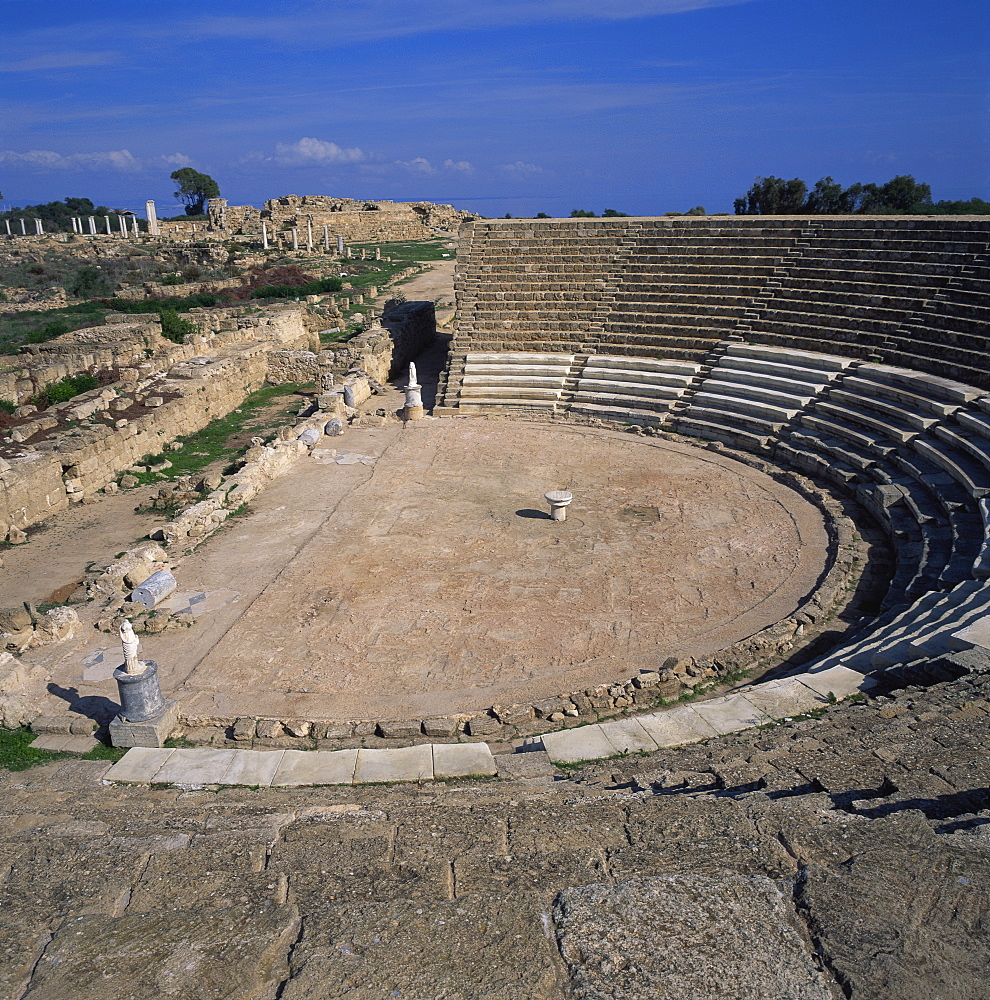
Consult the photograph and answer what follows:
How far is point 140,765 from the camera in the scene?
24.0ft

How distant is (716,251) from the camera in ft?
69.3

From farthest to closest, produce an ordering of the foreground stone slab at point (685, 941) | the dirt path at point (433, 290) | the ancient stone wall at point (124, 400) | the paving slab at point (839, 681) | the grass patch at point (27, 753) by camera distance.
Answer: the dirt path at point (433, 290) → the ancient stone wall at point (124, 400) → the paving slab at point (839, 681) → the grass patch at point (27, 753) → the foreground stone slab at point (685, 941)

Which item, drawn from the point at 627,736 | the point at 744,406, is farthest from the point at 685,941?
the point at 744,406

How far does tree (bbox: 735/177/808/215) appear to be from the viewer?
35219 millimetres

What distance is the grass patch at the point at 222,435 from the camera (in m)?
16.6

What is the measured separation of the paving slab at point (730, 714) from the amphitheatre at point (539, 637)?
4 centimetres

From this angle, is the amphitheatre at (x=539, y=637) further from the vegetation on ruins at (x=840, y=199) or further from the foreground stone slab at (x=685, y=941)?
the vegetation on ruins at (x=840, y=199)

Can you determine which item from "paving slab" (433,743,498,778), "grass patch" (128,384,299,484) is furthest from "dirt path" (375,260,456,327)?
"paving slab" (433,743,498,778)

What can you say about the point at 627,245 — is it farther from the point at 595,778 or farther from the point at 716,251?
the point at 595,778

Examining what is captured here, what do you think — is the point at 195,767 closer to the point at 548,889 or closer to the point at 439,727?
the point at 439,727

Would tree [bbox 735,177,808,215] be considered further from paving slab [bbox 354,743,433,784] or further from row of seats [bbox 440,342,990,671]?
paving slab [bbox 354,743,433,784]

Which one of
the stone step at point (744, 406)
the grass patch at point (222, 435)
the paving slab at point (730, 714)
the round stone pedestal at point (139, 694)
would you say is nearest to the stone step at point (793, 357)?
the stone step at point (744, 406)

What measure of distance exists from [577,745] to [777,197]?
3459cm

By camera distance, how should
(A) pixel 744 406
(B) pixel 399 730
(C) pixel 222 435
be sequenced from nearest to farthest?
(B) pixel 399 730
(A) pixel 744 406
(C) pixel 222 435
